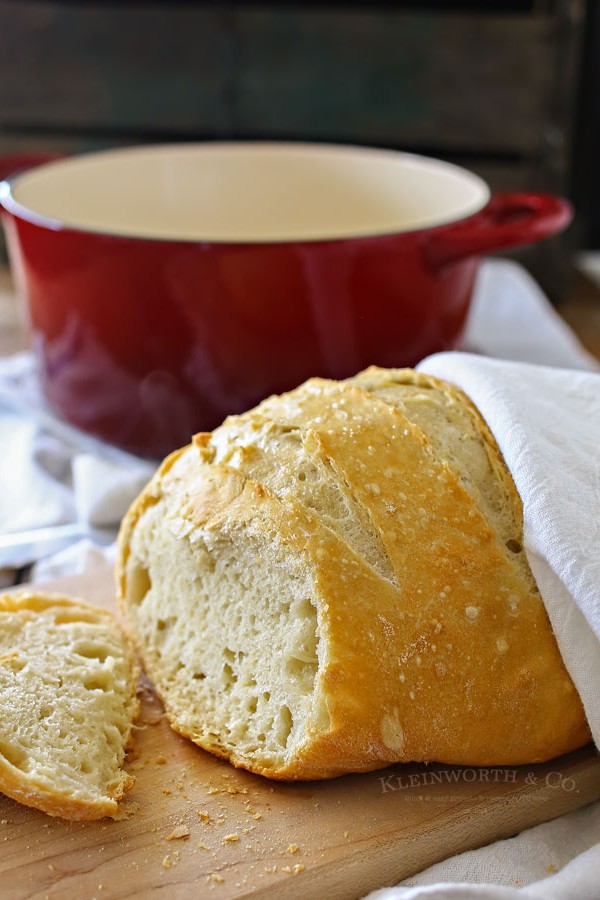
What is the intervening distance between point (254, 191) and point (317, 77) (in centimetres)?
69

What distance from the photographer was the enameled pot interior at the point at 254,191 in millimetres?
2174

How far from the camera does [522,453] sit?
122 centimetres

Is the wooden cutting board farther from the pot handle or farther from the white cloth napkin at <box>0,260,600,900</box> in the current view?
the pot handle

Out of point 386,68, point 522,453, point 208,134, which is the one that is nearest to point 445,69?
point 386,68

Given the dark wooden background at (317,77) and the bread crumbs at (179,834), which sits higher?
the dark wooden background at (317,77)

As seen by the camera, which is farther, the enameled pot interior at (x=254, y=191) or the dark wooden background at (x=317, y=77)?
the dark wooden background at (x=317, y=77)

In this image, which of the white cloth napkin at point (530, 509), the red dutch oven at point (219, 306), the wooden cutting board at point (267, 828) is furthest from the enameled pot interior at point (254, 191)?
the wooden cutting board at point (267, 828)

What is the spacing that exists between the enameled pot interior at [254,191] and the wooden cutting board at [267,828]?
50.2 inches

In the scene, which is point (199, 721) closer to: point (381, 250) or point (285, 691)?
point (285, 691)

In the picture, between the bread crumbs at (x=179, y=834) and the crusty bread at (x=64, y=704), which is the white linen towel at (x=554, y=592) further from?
the crusty bread at (x=64, y=704)

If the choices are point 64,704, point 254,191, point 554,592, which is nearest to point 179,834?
point 64,704

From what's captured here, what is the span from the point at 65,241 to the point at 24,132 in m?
1.37

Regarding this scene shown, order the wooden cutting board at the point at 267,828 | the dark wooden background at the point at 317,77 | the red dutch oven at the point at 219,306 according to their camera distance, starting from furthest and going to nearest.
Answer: the dark wooden background at the point at 317,77, the red dutch oven at the point at 219,306, the wooden cutting board at the point at 267,828

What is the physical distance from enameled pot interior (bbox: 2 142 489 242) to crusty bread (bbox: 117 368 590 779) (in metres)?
1.03
